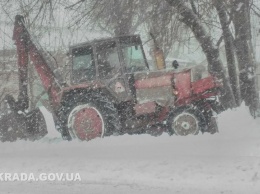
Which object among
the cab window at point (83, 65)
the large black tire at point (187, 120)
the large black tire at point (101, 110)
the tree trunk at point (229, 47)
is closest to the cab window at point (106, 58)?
the cab window at point (83, 65)

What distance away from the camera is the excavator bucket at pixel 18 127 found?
10234mm

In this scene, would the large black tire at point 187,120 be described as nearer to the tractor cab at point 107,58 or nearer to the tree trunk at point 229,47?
the tractor cab at point 107,58

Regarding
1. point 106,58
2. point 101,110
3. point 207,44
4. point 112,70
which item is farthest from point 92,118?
point 207,44

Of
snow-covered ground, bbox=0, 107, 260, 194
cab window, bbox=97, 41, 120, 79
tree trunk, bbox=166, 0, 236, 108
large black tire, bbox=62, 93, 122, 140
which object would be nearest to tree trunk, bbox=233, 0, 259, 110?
tree trunk, bbox=166, 0, 236, 108

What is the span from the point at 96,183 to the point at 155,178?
83cm

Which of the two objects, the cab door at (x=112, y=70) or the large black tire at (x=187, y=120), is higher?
the cab door at (x=112, y=70)

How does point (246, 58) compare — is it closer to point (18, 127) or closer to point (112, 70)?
point (112, 70)

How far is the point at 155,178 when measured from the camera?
632 centimetres

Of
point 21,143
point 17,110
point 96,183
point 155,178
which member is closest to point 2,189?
point 96,183

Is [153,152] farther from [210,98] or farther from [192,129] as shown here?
[210,98]

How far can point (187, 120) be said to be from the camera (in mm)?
8852

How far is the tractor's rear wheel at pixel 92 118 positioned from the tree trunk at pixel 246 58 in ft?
12.4

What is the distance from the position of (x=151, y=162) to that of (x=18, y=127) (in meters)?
4.30

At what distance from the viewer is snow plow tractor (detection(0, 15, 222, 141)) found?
29.3ft
